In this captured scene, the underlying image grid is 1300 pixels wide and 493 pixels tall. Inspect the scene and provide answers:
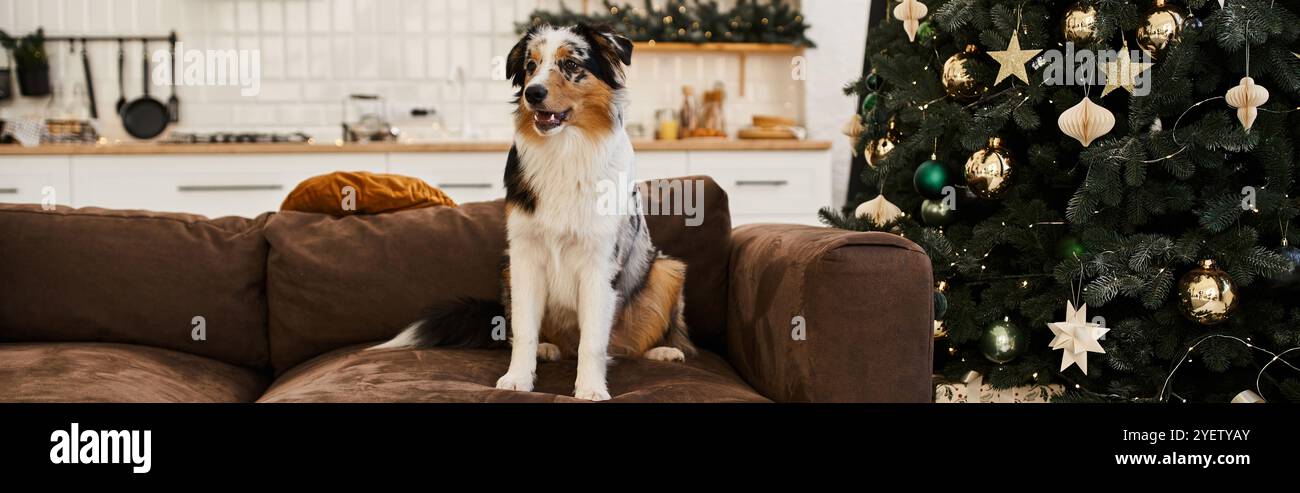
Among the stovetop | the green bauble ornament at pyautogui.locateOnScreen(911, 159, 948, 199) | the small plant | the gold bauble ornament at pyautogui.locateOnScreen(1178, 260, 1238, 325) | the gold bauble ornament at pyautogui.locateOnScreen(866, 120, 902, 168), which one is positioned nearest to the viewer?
the gold bauble ornament at pyautogui.locateOnScreen(1178, 260, 1238, 325)

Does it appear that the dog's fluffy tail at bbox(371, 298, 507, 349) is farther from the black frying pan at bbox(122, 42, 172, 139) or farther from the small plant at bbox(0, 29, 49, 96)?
the small plant at bbox(0, 29, 49, 96)

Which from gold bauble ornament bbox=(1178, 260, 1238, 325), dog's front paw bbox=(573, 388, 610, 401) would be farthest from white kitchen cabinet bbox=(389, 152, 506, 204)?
gold bauble ornament bbox=(1178, 260, 1238, 325)

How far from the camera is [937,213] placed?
8.04 ft

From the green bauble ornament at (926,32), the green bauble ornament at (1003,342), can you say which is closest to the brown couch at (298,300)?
the green bauble ornament at (1003,342)

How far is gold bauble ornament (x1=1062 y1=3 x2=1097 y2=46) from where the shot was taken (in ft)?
6.97

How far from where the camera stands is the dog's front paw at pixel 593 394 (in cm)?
170

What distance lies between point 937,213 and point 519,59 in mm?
1221

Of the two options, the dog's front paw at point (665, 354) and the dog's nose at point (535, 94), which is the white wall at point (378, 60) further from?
the dog's nose at point (535, 94)

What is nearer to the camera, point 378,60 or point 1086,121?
point 1086,121

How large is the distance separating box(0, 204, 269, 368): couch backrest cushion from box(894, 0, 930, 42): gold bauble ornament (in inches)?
70.5

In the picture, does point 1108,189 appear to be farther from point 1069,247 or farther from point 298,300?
point 298,300

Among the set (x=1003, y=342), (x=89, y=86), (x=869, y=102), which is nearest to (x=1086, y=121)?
(x=1003, y=342)
